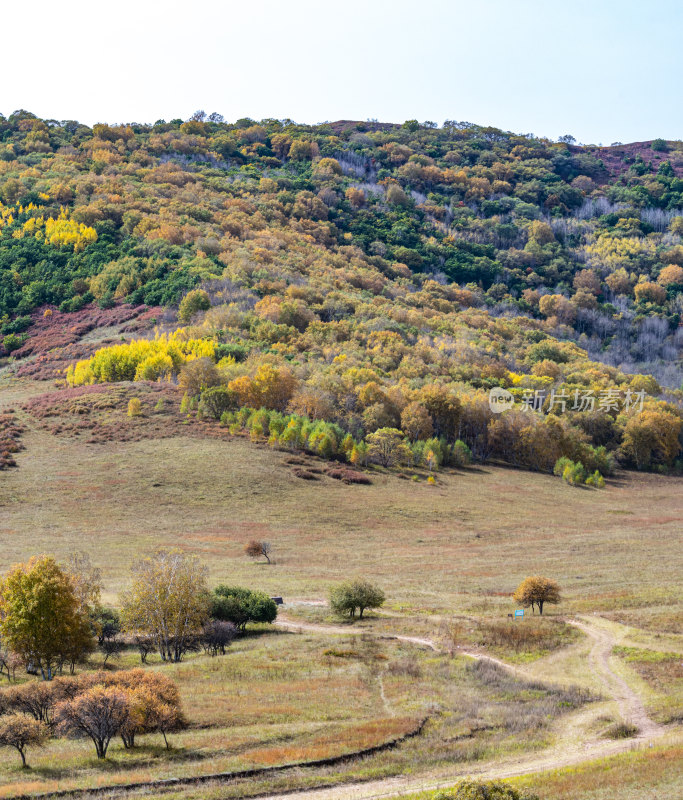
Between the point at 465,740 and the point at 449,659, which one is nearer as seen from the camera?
the point at 465,740

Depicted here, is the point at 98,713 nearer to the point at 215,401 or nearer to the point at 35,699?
the point at 35,699

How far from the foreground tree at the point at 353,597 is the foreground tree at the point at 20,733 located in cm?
2200

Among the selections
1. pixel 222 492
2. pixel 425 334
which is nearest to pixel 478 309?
pixel 425 334

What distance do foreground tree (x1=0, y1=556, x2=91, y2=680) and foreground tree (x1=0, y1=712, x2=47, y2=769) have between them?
29.5ft

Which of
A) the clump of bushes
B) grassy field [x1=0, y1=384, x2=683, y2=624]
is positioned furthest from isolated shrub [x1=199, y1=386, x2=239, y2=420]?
the clump of bushes

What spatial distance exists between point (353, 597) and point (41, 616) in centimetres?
1794

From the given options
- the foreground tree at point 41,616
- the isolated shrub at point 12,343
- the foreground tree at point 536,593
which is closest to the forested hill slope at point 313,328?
the isolated shrub at point 12,343

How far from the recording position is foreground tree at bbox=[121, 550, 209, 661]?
38219 mm

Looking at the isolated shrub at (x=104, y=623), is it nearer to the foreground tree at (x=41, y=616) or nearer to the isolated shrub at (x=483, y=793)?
the foreground tree at (x=41, y=616)

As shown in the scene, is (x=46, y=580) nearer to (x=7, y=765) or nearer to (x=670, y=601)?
(x=7, y=765)

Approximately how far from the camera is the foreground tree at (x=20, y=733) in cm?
2336

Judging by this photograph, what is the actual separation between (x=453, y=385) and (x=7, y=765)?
10026 cm

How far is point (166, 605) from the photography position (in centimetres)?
3819

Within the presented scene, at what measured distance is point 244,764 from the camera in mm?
22875
